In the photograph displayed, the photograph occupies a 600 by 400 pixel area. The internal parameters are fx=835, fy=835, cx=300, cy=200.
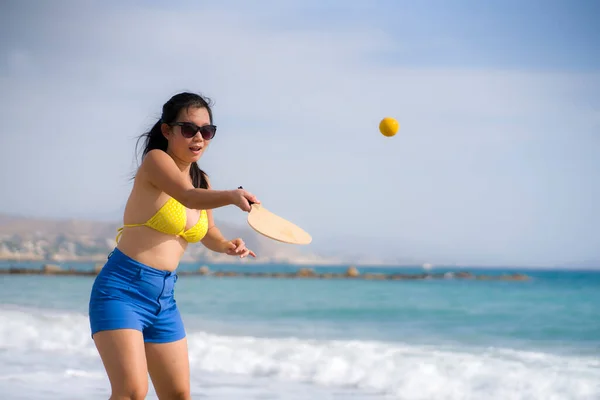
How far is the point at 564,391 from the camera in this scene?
→ 19.9ft

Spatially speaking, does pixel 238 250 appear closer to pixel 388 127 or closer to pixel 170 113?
pixel 170 113

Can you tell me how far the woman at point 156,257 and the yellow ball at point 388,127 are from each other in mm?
1986

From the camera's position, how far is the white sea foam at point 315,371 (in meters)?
5.55

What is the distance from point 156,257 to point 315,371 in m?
4.02

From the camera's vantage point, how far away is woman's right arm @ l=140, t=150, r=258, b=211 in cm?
242

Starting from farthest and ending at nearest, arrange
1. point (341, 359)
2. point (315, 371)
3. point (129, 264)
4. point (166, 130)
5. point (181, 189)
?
1. point (341, 359)
2. point (315, 371)
3. point (166, 130)
4. point (129, 264)
5. point (181, 189)

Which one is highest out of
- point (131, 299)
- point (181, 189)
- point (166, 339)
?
point (181, 189)

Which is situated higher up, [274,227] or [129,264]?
[274,227]

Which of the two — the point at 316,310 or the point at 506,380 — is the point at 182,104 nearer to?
the point at 506,380

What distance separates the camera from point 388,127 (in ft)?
15.2

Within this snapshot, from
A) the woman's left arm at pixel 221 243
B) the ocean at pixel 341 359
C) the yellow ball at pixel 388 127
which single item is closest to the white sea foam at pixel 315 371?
the ocean at pixel 341 359

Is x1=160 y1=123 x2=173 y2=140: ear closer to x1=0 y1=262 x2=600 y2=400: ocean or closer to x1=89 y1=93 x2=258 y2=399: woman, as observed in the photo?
x1=89 y1=93 x2=258 y2=399: woman

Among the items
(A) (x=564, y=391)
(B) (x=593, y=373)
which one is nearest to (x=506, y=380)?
(A) (x=564, y=391)

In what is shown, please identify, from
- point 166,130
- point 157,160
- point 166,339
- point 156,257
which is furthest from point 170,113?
point 166,339
